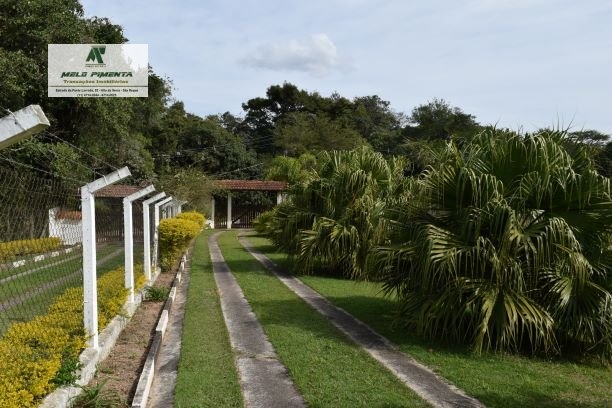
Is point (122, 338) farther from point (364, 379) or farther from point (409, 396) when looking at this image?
point (409, 396)

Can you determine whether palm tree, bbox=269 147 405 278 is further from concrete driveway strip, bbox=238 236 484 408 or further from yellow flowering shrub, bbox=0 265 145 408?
yellow flowering shrub, bbox=0 265 145 408

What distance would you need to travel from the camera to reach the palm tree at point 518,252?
6641 mm

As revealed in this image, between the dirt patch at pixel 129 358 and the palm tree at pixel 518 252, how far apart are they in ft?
11.5

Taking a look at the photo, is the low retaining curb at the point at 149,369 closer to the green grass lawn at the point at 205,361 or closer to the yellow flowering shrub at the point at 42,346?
the green grass lawn at the point at 205,361

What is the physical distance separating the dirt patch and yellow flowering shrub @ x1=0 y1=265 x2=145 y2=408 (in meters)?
0.41

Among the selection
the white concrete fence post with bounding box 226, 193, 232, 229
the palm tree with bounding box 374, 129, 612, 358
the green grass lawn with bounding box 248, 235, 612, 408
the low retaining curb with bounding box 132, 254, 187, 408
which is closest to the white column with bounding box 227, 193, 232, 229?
the white concrete fence post with bounding box 226, 193, 232, 229

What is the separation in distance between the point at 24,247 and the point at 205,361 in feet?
8.66

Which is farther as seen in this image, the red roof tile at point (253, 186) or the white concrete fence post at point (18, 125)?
the red roof tile at point (253, 186)

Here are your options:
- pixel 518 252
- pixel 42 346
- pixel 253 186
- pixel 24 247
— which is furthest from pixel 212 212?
pixel 24 247

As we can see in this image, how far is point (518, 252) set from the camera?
6.91 m

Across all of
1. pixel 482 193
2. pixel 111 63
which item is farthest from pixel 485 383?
pixel 111 63

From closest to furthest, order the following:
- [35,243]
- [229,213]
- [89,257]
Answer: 1. [35,243]
2. [89,257]
3. [229,213]

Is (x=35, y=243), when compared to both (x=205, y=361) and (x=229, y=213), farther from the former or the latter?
(x=229, y=213)

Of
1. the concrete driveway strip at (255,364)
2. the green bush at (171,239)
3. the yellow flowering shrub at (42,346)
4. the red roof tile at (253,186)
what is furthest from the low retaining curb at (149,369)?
the red roof tile at (253,186)
